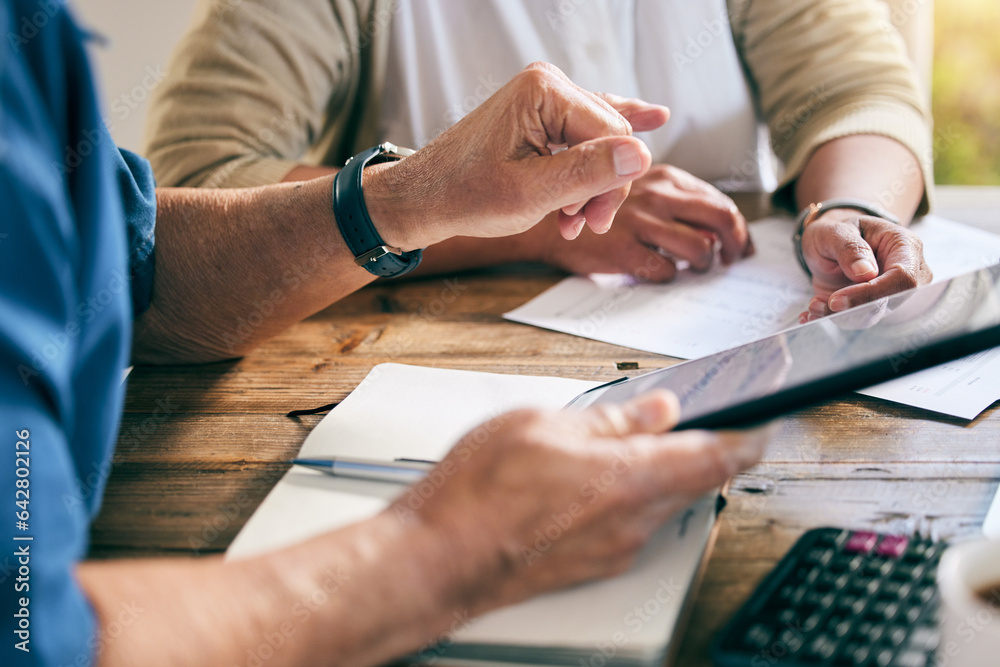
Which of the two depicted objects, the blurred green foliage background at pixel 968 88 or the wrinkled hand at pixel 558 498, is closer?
the wrinkled hand at pixel 558 498

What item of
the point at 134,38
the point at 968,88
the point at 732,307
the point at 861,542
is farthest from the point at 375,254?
the point at 968,88

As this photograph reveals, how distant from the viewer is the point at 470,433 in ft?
1.35

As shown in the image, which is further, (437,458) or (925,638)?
(437,458)

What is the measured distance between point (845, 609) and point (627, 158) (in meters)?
0.39

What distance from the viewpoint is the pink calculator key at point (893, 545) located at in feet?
1.30

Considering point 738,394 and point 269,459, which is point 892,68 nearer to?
point 738,394

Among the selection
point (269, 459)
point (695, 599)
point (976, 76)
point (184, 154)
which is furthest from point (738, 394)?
point (976, 76)

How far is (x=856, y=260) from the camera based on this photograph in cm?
73

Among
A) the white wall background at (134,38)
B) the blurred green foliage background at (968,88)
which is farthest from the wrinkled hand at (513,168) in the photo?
the blurred green foliage background at (968,88)

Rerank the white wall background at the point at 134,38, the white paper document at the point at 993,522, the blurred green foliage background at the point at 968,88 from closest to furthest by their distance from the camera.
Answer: the white paper document at the point at 993,522
the white wall background at the point at 134,38
the blurred green foliage background at the point at 968,88

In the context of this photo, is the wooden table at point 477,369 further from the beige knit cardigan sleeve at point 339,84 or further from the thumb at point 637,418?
the beige knit cardigan sleeve at point 339,84

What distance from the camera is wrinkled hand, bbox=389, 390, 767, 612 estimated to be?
37cm

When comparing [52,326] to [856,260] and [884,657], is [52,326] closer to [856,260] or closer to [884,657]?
[884,657]

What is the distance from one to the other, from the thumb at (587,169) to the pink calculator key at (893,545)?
35 centimetres
